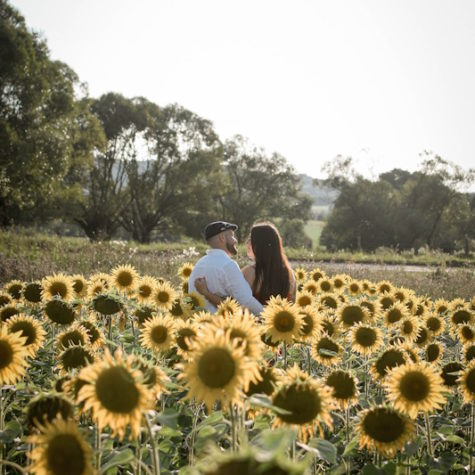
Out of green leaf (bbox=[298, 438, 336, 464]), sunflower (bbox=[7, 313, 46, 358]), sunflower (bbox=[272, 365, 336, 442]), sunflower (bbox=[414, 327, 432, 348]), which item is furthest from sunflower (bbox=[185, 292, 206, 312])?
sunflower (bbox=[272, 365, 336, 442])

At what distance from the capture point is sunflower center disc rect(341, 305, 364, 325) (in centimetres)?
447

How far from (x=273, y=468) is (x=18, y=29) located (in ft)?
85.0

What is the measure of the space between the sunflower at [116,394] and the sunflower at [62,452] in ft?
0.27

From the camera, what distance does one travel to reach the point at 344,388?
2.70 m

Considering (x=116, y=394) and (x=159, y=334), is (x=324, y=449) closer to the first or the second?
(x=116, y=394)

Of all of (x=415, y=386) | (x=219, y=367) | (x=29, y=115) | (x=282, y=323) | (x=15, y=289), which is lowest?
(x=15, y=289)

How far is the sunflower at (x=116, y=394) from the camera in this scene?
164cm

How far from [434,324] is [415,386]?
2.77 meters

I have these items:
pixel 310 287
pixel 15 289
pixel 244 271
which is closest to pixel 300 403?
pixel 15 289

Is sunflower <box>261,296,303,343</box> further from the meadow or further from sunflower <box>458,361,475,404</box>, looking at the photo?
sunflower <box>458,361,475,404</box>

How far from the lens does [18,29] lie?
2292 centimetres

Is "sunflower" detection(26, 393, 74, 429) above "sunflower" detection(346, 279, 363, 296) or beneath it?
above

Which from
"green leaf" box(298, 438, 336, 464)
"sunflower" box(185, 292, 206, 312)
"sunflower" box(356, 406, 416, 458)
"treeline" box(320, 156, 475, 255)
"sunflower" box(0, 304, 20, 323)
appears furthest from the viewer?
"treeline" box(320, 156, 475, 255)

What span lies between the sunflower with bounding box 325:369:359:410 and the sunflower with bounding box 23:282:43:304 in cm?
292
